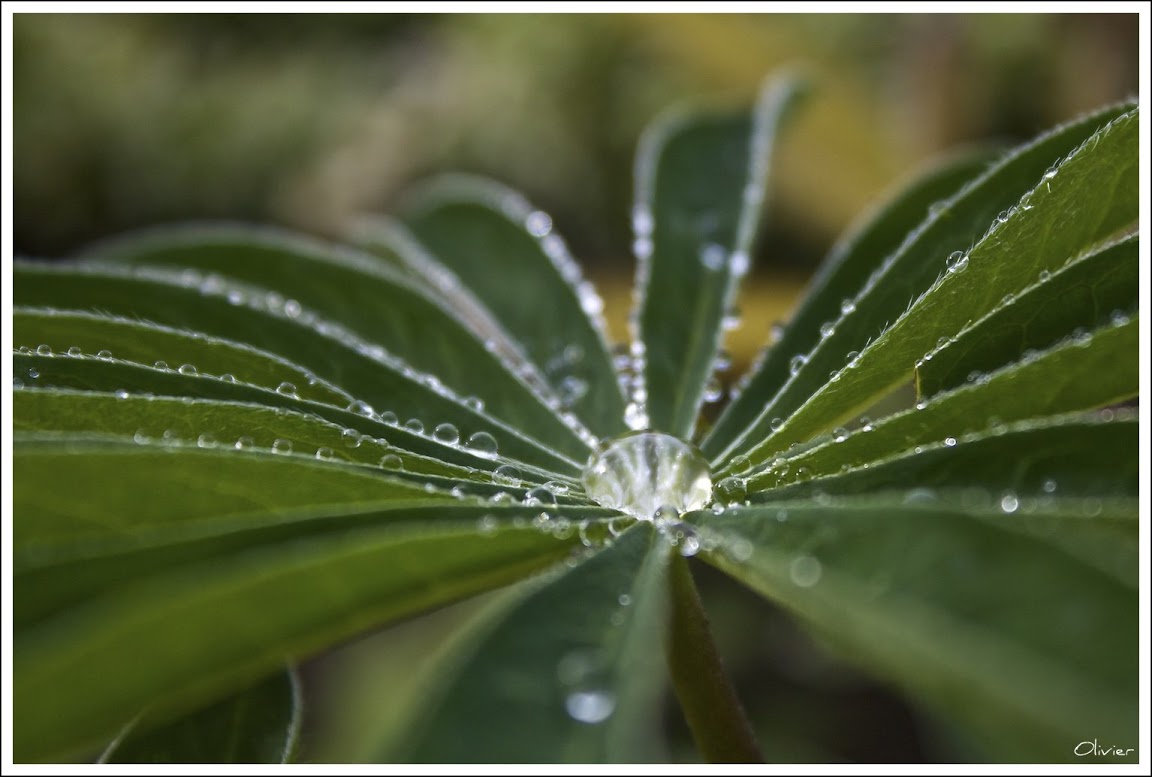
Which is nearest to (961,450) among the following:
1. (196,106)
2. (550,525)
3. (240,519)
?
(550,525)

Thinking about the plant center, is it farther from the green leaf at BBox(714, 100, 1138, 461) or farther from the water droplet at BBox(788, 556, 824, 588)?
the water droplet at BBox(788, 556, 824, 588)

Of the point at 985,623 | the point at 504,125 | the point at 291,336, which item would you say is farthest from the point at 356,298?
the point at 504,125

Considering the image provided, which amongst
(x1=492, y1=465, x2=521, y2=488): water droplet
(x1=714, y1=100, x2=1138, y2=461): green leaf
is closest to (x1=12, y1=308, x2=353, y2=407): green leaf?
(x1=492, y1=465, x2=521, y2=488): water droplet

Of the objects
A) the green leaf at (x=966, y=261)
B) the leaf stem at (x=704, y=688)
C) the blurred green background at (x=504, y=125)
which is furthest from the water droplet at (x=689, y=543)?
the blurred green background at (x=504, y=125)

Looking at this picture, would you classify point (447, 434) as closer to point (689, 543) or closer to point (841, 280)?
point (689, 543)

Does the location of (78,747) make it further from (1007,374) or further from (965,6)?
(965,6)
